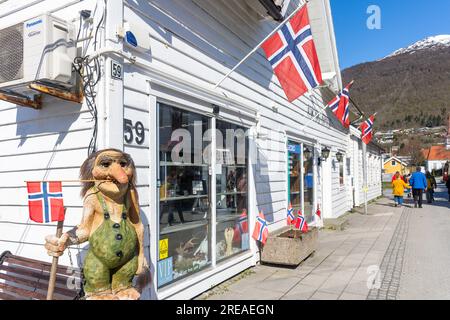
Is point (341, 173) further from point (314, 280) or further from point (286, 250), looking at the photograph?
point (314, 280)

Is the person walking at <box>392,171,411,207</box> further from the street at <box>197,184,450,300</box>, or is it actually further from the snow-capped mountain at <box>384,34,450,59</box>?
the snow-capped mountain at <box>384,34,450,59</box>

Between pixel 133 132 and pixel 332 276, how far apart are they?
3.69m

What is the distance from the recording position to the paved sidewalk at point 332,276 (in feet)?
15.6

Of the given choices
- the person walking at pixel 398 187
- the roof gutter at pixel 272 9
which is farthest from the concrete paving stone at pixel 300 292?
the person walking at pixel 398 187

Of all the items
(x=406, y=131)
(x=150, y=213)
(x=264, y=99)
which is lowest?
(x=150, y=213)

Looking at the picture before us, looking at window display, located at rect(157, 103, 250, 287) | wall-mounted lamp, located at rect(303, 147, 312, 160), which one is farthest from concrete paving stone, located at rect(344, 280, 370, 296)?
wall-mounted lamp, located at rect(303, 147, 312, 160)

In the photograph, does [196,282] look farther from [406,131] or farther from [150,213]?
[406,131]

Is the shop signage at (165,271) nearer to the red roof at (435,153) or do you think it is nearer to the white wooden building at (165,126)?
the white wooden building at (165,126)

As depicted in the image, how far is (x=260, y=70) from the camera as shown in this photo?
6.80 metres

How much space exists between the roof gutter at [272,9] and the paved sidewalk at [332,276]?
4127mm
